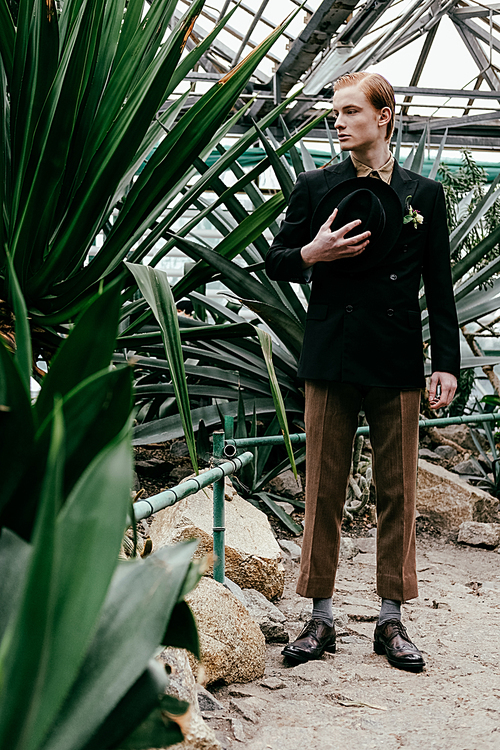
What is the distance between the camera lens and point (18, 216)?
1511 mm

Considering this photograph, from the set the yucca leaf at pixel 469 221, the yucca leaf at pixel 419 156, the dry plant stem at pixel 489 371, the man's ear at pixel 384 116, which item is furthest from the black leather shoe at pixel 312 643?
the dry plant stem at pixel 489 371

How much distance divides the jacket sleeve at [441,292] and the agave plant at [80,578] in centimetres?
119

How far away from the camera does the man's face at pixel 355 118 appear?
1518 mm

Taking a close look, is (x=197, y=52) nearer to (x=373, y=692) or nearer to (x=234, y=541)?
(x=234, y=541)

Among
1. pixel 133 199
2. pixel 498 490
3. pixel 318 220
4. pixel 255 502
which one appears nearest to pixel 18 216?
pixel 133 199

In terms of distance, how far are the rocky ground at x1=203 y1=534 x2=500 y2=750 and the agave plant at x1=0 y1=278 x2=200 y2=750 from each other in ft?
2.37

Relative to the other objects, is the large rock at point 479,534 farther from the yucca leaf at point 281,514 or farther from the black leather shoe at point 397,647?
the black leather shoe at point 397,647

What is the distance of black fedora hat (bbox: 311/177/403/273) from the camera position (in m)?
1.51

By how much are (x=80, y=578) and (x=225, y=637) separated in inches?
38.6

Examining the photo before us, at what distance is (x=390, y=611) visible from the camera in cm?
154

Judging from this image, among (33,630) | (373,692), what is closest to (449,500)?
(373,692)

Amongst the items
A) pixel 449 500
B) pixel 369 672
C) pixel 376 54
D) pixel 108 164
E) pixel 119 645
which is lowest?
pixel 369 672

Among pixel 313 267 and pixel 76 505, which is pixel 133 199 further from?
pixel 76 505

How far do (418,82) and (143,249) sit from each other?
520 cm
